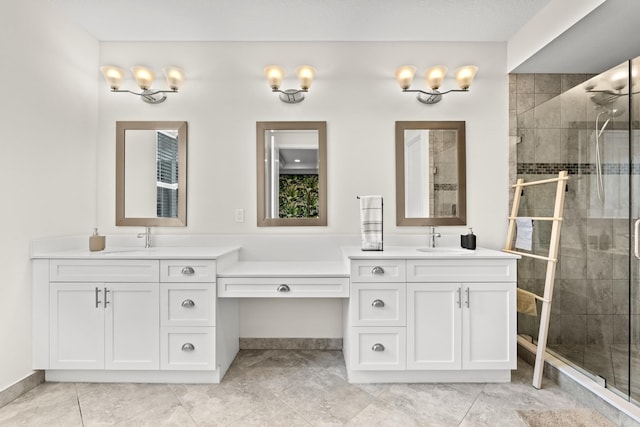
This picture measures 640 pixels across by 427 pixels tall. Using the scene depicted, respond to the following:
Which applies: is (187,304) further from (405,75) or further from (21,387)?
(405,75)

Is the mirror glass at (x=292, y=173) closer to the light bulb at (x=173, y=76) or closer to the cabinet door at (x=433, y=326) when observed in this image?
the light bulb at (x=173, y=76)

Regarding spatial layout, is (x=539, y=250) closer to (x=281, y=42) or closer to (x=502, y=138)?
(x=502, y=138)

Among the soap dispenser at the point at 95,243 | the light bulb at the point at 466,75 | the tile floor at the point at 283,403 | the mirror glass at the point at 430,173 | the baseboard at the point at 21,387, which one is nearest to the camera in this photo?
the tile floor at the point at 283,403

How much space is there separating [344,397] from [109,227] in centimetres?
220

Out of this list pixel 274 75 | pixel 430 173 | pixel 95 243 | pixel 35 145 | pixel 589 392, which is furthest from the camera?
pixel 430 173

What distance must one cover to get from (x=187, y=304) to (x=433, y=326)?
1559 mm

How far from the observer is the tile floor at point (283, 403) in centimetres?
177

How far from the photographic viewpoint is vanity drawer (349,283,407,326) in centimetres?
210

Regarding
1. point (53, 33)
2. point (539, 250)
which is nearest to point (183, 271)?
point (53, 33)

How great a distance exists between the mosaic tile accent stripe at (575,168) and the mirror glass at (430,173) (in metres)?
0.47

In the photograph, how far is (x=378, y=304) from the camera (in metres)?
2.10

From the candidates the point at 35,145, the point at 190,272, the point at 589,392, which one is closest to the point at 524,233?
the point at 589,392

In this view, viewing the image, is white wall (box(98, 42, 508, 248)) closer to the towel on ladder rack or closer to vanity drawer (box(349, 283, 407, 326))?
the towel on ladder rack

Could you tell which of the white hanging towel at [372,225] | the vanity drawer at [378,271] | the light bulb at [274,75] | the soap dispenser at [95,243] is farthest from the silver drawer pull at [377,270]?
the soap dispenser at [95,243]
